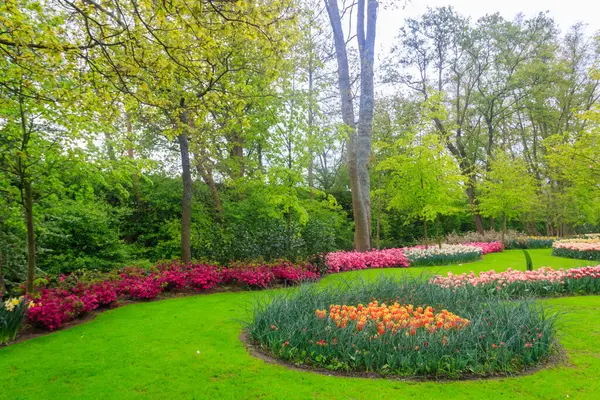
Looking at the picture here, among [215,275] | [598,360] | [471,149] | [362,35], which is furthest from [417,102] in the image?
[598,360]

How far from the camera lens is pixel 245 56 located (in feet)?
28.9

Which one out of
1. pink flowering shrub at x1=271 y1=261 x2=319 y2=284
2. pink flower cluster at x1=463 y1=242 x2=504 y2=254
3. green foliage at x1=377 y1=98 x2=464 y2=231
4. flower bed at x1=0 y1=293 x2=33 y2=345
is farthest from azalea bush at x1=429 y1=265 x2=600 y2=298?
pink flower cluster at x1=463 y1=242 x2=504 y2=254

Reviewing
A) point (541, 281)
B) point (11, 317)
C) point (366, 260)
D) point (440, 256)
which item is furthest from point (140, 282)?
point (440, 256)

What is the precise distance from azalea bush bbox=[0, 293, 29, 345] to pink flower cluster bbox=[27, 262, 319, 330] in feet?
1.25

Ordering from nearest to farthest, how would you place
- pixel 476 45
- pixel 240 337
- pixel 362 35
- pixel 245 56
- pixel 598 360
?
1. pixel 598 360
2. pixel 240 337
3. pixel 245 56
4. pixel 362 35
5. pixel 476 45

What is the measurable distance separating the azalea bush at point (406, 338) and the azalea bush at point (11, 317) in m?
2.99

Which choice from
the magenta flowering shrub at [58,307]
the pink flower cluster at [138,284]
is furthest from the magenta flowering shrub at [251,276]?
the magenta flowering shrub at [58,307]

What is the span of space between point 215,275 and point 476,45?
21.7 m

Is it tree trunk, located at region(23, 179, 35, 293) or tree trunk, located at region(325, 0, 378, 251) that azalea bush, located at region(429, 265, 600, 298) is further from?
tree trunk, located at region(325, 0, 378, 251)

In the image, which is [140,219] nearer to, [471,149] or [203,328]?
[203,328]

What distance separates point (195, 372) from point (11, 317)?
2.96 m

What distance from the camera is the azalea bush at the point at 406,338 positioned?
11.6 ft

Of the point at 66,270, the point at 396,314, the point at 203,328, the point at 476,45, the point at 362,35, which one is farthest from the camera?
the point at 476,45

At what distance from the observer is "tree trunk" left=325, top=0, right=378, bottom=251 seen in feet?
45.2
